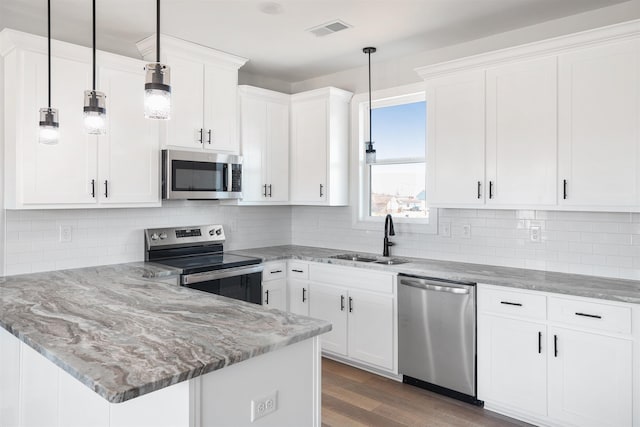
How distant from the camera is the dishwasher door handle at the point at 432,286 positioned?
3.20m

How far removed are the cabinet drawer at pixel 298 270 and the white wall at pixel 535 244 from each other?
63 cm

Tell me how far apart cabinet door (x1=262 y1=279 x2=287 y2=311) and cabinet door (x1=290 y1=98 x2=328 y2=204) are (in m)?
0.88

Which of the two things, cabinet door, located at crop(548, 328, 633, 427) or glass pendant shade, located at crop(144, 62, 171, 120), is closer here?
glass pendant shade, located at crop(144, 62, 171, 120)

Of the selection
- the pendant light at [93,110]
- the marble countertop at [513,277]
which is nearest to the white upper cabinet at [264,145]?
the marble countertop at [513,277]

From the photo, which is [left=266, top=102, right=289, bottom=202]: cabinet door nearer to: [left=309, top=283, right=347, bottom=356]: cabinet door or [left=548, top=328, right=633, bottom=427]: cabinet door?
[left=309, top=283, right=347, bottom=356]: cabinet door

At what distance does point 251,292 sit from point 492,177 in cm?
216

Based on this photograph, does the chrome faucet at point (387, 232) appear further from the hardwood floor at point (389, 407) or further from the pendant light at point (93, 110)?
the pendant light at point (93, 110)

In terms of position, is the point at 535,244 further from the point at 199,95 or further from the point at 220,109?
the point at 199,95

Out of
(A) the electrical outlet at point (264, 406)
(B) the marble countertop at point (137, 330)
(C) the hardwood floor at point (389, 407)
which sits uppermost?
(B) the marble countertop at point (137, 330)

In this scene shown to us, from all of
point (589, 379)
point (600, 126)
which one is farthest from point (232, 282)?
point (600, 126)

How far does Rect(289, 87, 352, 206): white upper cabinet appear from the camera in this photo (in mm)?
4418

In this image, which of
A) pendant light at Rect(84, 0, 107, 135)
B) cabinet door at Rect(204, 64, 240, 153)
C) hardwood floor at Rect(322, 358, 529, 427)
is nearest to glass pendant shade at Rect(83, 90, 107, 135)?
pendant light at Rect(84, 0, 107, 135)

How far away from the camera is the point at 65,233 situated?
3.43 m

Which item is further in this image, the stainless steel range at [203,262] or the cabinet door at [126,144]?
the stainless steel range at [203,262]
